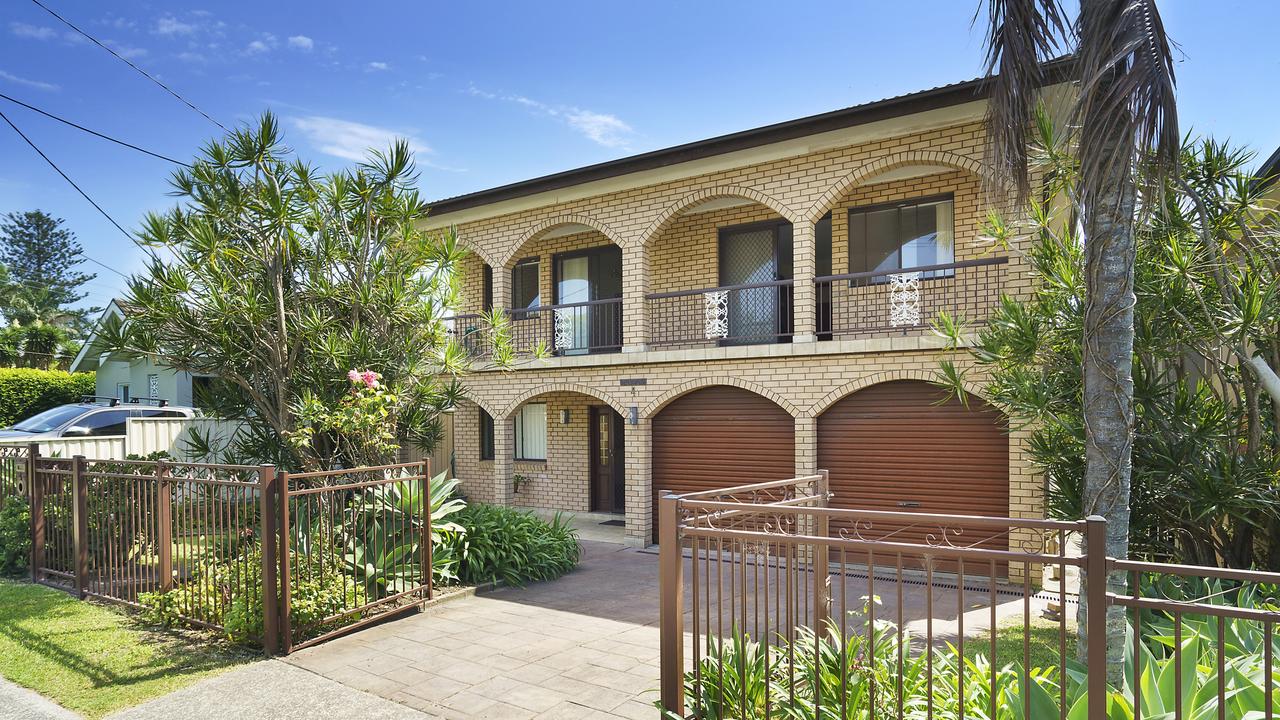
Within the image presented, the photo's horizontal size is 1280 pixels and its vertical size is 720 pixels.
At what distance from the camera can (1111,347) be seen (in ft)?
13.8

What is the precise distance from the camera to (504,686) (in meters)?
5.32

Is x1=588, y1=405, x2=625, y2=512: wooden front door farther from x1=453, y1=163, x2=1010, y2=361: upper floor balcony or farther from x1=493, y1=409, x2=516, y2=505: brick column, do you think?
x1=493, y1=409, x2=516, y2=505: brick column

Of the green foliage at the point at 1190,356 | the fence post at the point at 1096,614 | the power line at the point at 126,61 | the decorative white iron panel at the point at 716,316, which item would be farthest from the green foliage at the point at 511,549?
the power line at the point at 126,61

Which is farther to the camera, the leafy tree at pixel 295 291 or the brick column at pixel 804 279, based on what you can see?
the brick column at pixel 804 279

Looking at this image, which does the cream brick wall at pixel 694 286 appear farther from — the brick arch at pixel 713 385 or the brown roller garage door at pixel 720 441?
the brown roller garage door at pixel 720 441

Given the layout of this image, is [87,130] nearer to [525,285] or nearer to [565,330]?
[525,285]

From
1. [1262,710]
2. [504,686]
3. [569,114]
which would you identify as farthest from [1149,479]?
[569,114]

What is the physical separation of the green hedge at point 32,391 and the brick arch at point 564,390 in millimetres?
18500

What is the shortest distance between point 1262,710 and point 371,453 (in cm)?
782

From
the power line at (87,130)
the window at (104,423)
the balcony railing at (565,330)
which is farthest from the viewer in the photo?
the window at (104,423)

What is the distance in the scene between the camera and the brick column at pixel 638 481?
12.0 m

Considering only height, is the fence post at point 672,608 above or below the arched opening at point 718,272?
below

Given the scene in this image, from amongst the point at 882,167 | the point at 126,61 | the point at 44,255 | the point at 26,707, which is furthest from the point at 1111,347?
the point at 44,255

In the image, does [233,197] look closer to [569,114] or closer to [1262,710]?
[569,114]
